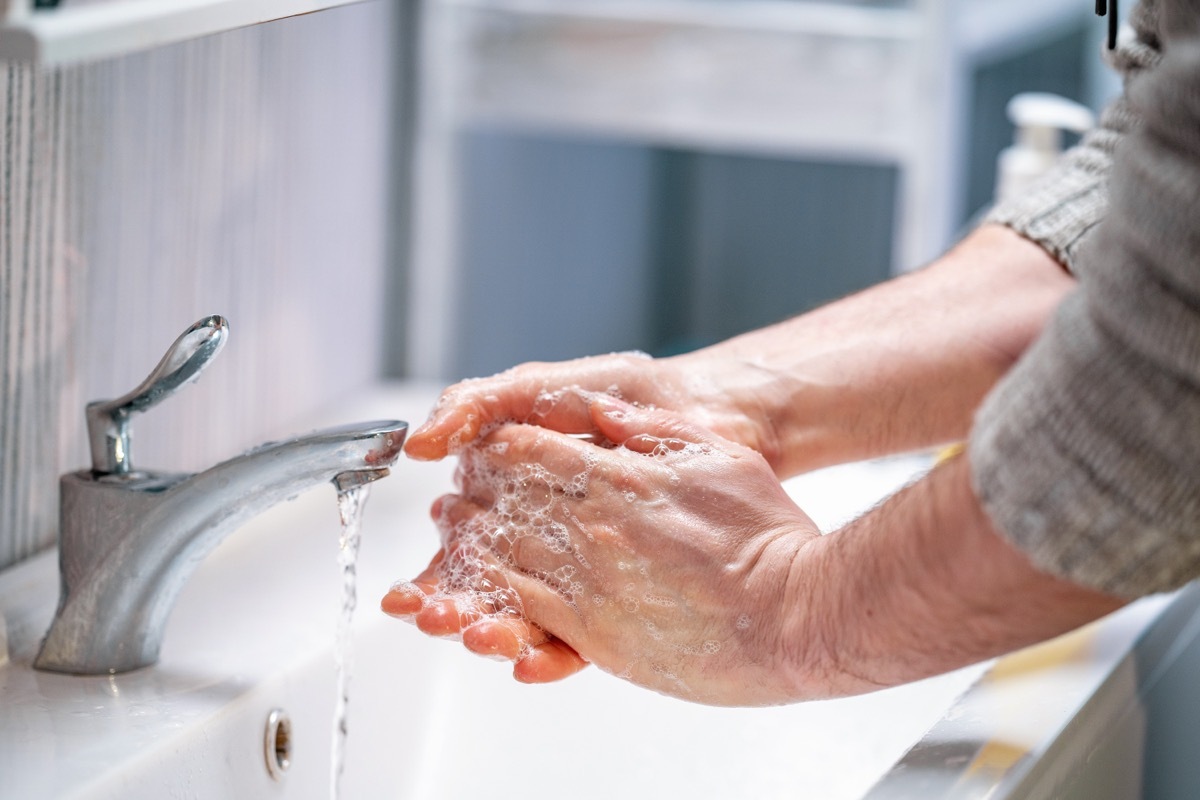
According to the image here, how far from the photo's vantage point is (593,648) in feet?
2.09

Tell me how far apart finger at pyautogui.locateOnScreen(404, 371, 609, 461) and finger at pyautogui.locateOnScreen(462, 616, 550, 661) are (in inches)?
4.3

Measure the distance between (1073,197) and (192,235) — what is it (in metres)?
0.59

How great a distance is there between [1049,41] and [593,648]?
67.0 inches

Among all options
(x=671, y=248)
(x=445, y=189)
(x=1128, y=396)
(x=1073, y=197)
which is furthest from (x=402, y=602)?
(x=671, y=248)

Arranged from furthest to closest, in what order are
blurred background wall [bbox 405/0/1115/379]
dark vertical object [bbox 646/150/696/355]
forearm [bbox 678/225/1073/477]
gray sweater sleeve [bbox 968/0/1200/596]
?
dark vertical object [bbox 646/150/696/355], blurred background wall [bbox 405/0/1115/379], forearm [bbox 678/225/1073/477], gray sweater sleeve [bbox 968/0/1200/596]

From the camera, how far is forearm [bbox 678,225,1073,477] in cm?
80

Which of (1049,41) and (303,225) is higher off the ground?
(1049,41)

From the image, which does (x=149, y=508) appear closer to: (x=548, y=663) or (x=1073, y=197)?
(x=548, y=663)

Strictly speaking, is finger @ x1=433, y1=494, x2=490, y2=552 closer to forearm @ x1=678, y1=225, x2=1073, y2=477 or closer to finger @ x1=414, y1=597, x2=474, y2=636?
finger @ x1=414, y1=597, x2=474, y2=636

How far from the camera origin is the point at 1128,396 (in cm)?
41

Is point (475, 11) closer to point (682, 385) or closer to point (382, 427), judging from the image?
point (682, 385)

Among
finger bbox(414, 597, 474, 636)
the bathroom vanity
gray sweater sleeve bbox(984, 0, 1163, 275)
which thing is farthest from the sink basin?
gray sweater sleeve bbox(984, 0, 1163, 275)

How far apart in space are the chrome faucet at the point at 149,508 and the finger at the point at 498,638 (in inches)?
3.5

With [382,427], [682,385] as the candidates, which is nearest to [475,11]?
[682,385]
